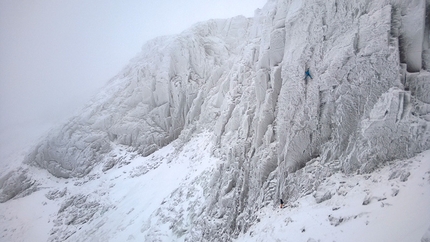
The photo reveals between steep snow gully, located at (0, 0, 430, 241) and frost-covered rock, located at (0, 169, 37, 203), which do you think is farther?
frost-covered rock, located at (0, 169, 37, 203)

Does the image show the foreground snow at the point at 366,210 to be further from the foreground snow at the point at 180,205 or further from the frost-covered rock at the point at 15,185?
the frost-covered rock at the point at 15,185

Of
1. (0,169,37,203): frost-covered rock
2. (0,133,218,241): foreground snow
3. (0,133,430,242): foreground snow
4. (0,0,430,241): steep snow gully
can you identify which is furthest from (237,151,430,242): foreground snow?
(0,169,37,203): frost-covered rock

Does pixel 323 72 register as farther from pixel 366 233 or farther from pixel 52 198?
pixel 52 198

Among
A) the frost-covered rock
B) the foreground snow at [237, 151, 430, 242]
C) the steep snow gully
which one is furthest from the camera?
the frost-covered rock

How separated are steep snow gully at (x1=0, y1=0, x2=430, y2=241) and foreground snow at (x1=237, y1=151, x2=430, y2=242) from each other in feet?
1.08

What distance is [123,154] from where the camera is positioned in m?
30.7

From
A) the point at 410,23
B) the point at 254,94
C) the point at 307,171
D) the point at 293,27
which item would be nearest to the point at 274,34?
the point at 293,27

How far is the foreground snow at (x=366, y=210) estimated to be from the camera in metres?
6.60

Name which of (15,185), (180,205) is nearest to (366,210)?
(180,205)

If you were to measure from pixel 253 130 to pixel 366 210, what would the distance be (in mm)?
9788

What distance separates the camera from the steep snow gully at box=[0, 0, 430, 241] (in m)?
9.62

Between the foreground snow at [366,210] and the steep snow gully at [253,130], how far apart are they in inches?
12.9

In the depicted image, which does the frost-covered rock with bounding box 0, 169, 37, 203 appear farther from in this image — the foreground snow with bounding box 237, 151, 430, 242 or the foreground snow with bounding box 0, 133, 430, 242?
the foreground snow with bounding box 237, 151, 430, 242

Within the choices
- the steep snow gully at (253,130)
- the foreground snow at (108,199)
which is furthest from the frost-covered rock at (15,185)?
the foreground snow at (108,199)
